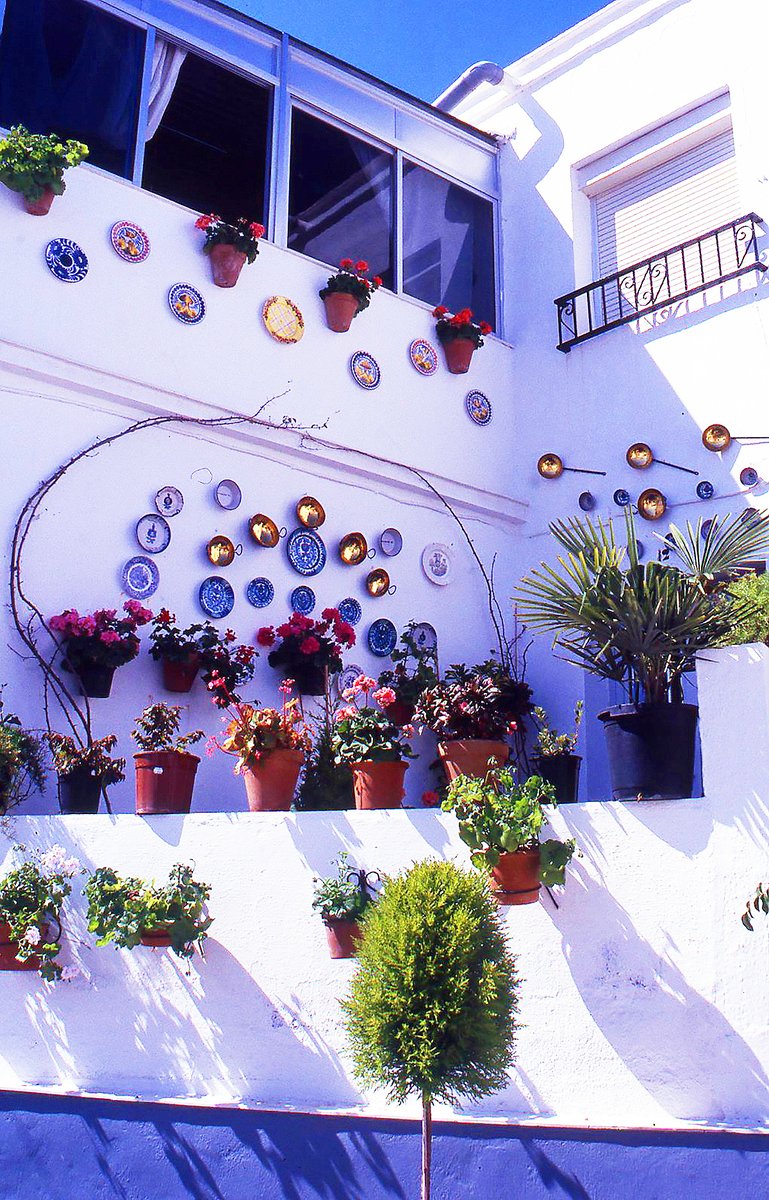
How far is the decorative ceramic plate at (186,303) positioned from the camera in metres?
7.98

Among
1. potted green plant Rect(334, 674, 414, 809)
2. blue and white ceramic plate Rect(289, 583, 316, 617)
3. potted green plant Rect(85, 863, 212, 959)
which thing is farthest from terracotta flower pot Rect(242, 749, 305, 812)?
blue and white ceramic plate Rect(289, 583, 316, 617)

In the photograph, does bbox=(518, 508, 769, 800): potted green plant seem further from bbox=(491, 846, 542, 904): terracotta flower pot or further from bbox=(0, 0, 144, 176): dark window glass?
bbox=(0, 0, 144, 176): dark window glass

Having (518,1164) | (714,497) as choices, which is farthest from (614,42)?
(518,1164)

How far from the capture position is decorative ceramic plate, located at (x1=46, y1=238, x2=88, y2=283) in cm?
750

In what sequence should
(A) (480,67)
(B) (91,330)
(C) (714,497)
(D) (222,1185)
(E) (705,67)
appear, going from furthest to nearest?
(A) (480,67) → (E) (705,67) → (C) (714,497) → (B) (91,330) → (D) (222,1185)

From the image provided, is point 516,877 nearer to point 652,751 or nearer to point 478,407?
point 652,751

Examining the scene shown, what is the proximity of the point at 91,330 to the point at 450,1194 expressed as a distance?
212 inches

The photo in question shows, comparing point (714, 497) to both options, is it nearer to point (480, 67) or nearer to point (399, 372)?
point (399, 372)

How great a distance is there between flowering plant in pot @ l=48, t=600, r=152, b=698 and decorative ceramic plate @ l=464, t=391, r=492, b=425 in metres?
3.56

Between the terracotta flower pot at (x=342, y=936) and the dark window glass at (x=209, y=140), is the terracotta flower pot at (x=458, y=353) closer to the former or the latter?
the dark window glass at (x=209, y=140)

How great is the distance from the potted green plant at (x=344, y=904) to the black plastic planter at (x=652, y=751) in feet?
3.97

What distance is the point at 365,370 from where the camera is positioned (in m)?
8.88

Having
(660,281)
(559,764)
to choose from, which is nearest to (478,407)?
(660,281)

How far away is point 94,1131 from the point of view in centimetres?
536
